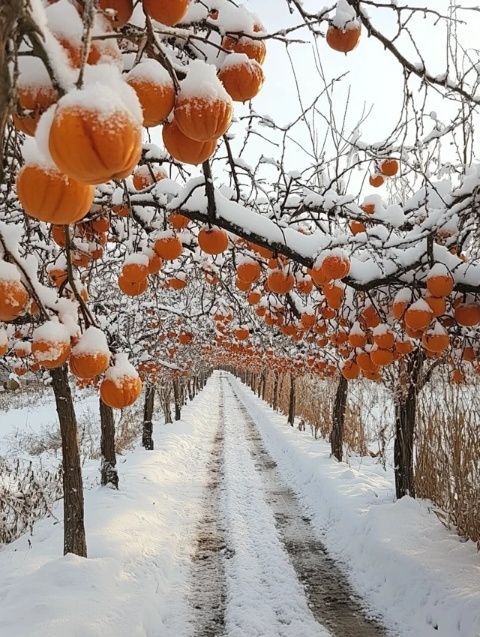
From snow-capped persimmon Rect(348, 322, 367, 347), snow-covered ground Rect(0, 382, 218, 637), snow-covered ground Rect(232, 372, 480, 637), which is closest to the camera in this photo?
snow-capped persimmon Rect(348, 322, 367, 347)

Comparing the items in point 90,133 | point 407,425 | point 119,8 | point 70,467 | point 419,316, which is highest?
point 119,8

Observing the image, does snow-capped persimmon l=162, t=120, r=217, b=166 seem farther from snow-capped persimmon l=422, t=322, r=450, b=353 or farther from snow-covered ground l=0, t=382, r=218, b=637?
snow-covered ground l=0, t=382, r=218, b=637

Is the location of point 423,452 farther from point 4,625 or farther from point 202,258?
point 4,625

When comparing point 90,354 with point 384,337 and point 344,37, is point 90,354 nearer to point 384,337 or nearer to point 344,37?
point 344,37

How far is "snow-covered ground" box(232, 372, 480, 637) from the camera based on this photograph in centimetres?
457

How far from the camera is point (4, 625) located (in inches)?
153

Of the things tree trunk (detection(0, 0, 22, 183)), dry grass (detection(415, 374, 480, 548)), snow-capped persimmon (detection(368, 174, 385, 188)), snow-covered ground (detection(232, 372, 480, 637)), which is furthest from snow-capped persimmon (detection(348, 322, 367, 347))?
tree trunk (detection(0, 0, 22, 183))

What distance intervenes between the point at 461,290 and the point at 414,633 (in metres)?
3.30

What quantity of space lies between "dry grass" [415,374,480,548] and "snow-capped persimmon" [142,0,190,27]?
17.4ft

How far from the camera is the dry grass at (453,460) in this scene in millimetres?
5605

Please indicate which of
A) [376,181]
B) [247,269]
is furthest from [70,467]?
[376,181]

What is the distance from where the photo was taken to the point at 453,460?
588cm

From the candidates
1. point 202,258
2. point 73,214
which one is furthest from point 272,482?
point 73,214

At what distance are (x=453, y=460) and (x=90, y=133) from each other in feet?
20.1
